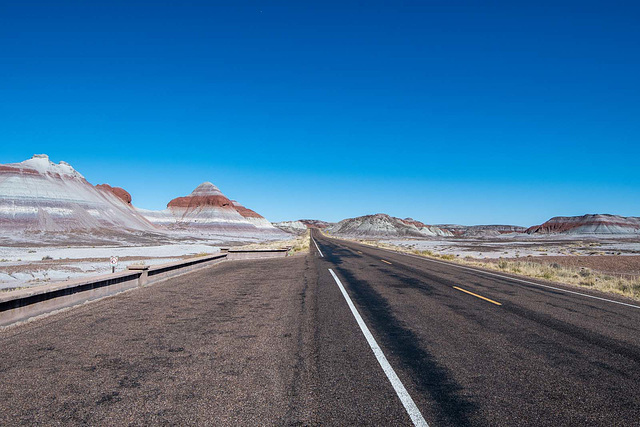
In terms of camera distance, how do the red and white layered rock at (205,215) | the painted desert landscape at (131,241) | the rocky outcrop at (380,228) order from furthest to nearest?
the rocky outcrop at (380,228) → the red and white layered rock at (205,215) → the painted desert landscape at (131,241)

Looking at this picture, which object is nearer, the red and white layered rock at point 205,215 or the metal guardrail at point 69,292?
the metal guardrail at point 69,292

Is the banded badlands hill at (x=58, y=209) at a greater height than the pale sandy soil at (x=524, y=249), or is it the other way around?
the banded badlands hill at (x=58, y=209)

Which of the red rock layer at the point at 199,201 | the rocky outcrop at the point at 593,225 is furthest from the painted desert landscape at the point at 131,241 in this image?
the rocky outcrop at the point at 593,225

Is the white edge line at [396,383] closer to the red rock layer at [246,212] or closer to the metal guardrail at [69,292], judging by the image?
the metal guardrail at [69,292]

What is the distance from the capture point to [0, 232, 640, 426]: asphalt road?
3578 mm

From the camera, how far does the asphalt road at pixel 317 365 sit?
3.58 m

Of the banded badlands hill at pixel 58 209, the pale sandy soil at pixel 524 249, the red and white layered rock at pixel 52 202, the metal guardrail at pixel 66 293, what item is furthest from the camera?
the red and white layered rock at pixel 52 202

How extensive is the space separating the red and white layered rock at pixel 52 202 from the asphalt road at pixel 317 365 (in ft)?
260

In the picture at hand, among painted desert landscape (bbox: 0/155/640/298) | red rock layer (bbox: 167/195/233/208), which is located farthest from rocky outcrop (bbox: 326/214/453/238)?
red rock layer (bbox: 167/195/233/208)

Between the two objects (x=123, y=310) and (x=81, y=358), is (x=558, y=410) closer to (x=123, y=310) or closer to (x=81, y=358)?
(x=81, y=358)

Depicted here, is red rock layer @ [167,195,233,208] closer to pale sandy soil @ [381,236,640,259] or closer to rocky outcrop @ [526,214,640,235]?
pale sandy soil @ [381,236,640,259]

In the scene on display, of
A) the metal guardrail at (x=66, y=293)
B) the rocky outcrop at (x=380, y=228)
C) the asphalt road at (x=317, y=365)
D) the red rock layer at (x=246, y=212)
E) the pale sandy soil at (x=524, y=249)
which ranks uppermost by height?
the red rock layer at (x=246, y=212)

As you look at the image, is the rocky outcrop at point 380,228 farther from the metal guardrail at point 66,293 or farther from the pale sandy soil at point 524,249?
the metal guardrail at point 66,293

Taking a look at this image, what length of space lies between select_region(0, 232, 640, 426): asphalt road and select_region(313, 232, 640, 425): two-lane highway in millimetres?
22
